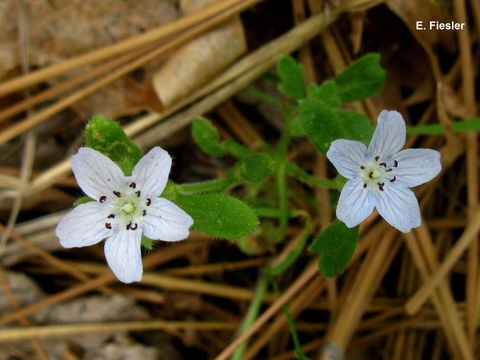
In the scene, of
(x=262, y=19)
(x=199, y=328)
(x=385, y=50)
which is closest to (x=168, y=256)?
(x=199, y=328)

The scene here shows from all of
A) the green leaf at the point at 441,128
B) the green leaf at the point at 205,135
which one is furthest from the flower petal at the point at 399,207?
the green leaf at the point at 205,135

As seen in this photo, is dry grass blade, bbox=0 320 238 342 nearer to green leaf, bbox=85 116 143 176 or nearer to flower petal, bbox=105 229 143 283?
flower petal, bbox=105 229 143 283

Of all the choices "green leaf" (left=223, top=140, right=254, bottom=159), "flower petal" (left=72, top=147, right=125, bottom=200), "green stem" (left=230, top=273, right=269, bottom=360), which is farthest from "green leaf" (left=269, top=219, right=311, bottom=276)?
"flower petal" (left=72, top=147, right=125, bottom=200)

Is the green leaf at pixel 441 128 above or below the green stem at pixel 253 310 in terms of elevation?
above


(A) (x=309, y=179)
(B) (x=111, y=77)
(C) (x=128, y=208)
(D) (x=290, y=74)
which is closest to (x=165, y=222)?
(C) (x=128, y=208)

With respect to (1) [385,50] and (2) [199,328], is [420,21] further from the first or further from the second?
(2) [199,328]

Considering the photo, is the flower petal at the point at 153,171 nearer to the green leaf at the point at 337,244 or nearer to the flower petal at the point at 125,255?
the flower petal at the point at 125,255

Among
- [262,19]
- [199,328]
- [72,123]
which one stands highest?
[262,19]
